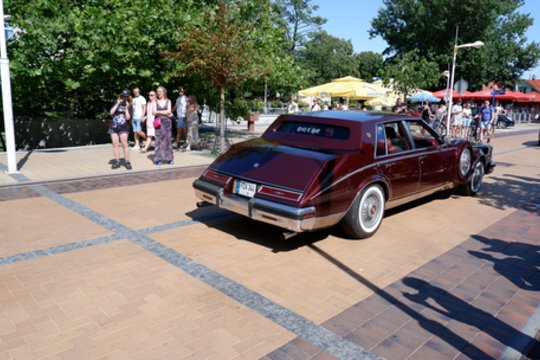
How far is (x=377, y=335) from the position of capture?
3.44 metres

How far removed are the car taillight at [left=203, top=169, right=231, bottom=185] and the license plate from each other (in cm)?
20

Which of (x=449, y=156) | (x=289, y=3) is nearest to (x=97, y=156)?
(x=449, y=156)

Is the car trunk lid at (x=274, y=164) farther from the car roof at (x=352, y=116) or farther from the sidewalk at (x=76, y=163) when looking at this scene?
the sidewalk at (x=76, y=163)

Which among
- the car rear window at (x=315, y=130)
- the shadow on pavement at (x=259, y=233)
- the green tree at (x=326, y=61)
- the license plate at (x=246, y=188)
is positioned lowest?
the shadow on pavement at (x=259, y=233)

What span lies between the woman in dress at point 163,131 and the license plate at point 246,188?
18.8 ft

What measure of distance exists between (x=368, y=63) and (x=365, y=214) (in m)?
87.8

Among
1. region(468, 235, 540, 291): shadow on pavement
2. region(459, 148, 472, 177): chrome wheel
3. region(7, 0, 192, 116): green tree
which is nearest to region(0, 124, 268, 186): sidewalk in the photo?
region(7, 0, 192, 116): green tree

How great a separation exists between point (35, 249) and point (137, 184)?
11.7 feet

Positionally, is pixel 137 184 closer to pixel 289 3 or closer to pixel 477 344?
pixel 477 344

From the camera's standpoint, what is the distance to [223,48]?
36.1ft

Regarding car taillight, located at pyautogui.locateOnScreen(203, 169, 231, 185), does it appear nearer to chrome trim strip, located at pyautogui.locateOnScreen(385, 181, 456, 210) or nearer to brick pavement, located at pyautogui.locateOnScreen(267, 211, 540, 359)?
brick pavement, located at pyautogui.locateOnScreen(267, 211, 540, 359)

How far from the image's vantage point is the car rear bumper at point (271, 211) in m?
4.68

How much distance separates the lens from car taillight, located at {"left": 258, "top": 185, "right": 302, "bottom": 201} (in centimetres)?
475

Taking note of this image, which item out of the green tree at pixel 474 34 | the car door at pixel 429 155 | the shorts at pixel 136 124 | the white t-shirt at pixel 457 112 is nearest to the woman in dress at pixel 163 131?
the shorts at pixel 136 124
